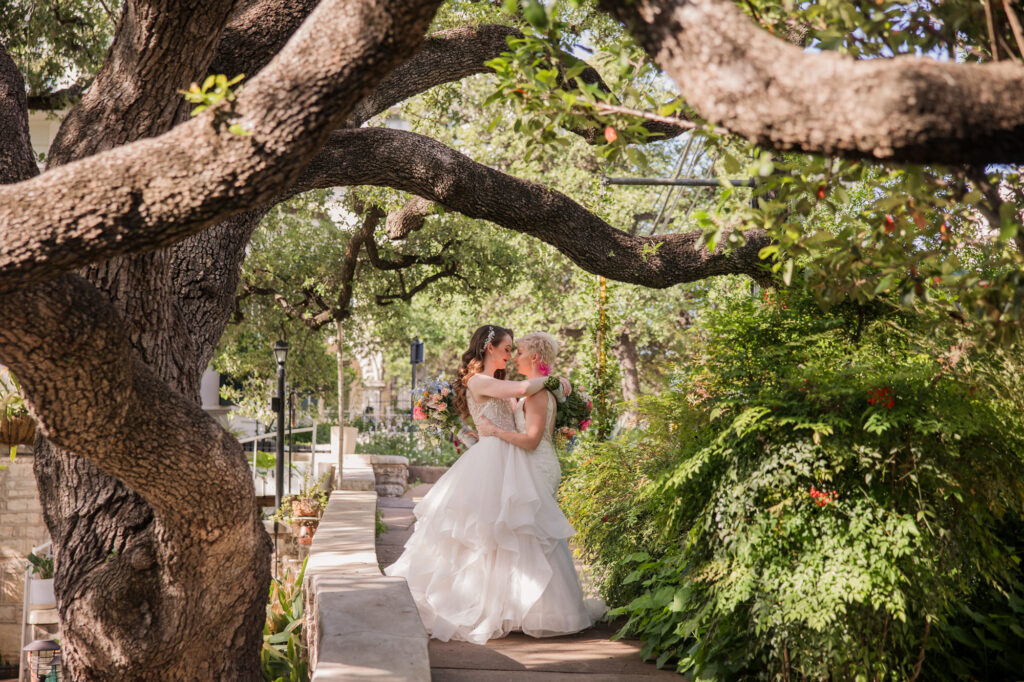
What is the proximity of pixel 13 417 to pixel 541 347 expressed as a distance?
3.86m

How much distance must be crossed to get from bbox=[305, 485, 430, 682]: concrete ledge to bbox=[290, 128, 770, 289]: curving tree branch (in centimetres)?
229

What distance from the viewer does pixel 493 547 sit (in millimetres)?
6570

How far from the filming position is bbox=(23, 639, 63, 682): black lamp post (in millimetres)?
8359

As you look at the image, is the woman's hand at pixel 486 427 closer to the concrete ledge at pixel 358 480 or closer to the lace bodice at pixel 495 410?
the lace bodice at pixel 495 410

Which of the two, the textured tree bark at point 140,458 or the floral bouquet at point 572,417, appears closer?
the textured tree bark at point 140,458

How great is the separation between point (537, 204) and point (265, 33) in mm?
1832

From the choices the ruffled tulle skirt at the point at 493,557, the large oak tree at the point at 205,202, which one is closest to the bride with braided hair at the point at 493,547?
the ruffled tulle skirt at the point at 493,557

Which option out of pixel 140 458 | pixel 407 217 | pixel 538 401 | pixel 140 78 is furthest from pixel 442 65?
pixel 140 458

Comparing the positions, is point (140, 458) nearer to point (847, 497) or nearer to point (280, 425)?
point (847, 497)

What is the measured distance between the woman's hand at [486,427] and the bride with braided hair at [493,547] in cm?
→ 2

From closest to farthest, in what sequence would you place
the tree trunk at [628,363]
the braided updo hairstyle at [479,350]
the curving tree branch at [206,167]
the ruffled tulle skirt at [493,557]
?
the curving tree branch at [206,167], the ruffled tulle skirt at [493,557], the braided updo hairstyle at [479,350], the tree trunk at [628,363]

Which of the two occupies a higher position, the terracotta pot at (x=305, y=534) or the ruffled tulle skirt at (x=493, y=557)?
the ruffled tulle skirt at (x=493, y=557)

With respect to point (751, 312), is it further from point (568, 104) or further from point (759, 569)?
point (568, 104)

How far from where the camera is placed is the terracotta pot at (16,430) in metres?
5.70
